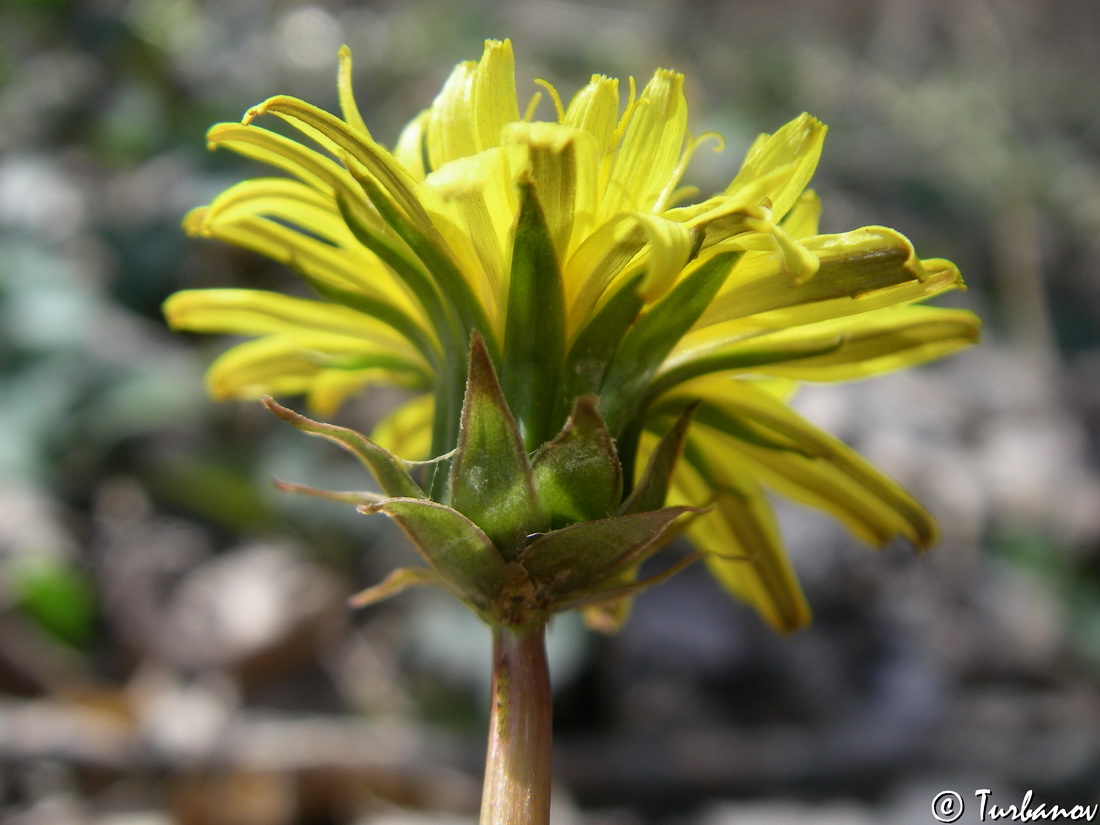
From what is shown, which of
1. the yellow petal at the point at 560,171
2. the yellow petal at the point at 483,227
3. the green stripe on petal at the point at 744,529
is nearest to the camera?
the yellow petal at the point at 560,171

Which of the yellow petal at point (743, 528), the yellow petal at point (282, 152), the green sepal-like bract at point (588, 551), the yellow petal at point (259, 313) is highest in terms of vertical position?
the yellow petal at point (259, 313)

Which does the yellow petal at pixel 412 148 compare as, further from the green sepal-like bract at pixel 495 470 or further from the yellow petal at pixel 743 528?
the yellow petal at pixel 743 528

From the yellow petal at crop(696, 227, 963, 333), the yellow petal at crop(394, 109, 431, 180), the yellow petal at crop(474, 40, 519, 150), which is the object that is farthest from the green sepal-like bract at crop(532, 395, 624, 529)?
the yellow petal at crop(394, 109, 431, 180)

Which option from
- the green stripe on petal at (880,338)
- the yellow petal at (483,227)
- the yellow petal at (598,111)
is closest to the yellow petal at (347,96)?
the yellow petal at (483,227)

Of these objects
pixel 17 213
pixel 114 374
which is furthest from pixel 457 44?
pixel 114 374

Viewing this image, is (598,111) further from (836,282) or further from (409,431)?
(409,431)

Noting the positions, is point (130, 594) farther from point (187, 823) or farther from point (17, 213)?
point (17, 213)

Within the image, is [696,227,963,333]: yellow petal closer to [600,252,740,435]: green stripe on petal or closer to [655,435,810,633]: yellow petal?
[600,252,740,435]: green stripe on petal
